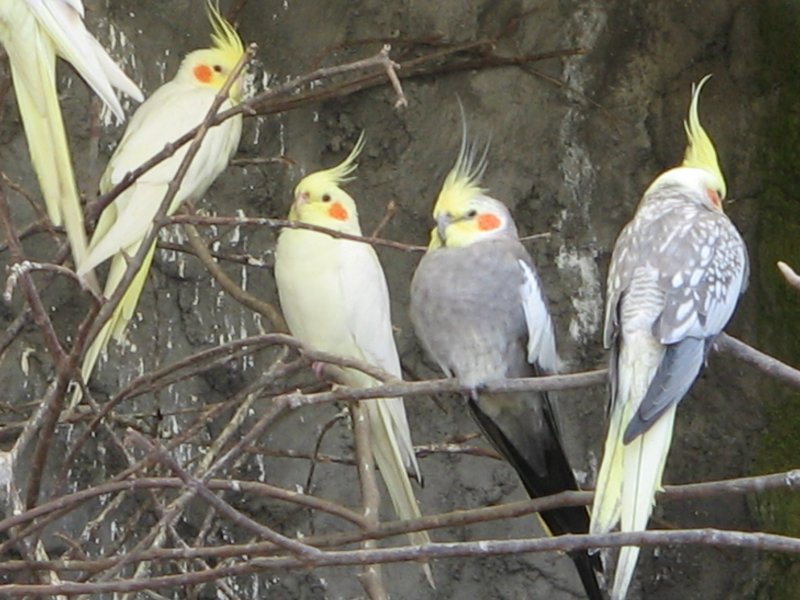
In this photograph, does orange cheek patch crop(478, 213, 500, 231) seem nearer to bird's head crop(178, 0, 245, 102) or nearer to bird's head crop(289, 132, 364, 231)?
bird's head crop(289, 132, 364, 231)

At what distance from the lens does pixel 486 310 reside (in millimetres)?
2445

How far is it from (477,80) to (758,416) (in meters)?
0.96

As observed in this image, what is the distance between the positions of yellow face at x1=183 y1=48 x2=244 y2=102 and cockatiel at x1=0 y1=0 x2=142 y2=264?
95 cm

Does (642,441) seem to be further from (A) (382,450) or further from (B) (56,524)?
(B) (56,524)

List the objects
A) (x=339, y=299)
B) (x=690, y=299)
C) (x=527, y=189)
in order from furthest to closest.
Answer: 1. (x=527, y=189)
2. (x=339, y=299)
3. (x=690, y=299)

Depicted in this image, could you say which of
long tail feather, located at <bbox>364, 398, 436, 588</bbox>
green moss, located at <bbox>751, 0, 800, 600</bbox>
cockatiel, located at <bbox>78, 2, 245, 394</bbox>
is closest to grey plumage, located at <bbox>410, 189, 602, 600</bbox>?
long tail feather, located at <bbox>364, 398, 436, 588</bbox>

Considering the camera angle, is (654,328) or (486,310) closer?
(654,328)

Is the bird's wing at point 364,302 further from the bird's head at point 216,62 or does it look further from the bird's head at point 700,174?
the bird's head at point 700,174

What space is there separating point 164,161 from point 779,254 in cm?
138

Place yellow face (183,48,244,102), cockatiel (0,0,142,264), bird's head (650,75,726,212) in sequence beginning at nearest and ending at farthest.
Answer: cockatiel (0,0,142,264)
bird's head (650,75,726,212)
yellow face (183,48,244,102)

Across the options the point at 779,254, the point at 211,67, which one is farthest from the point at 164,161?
the point at 779,254

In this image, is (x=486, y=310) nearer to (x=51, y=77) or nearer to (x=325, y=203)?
(x=325, y=203)

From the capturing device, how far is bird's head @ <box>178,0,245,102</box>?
9.80 feet

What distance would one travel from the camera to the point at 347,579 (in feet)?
11.2
